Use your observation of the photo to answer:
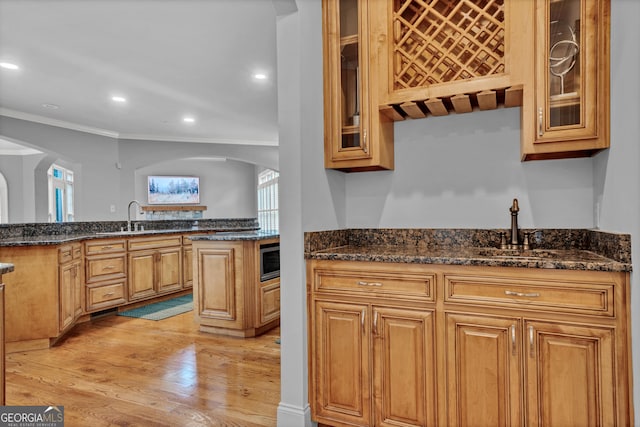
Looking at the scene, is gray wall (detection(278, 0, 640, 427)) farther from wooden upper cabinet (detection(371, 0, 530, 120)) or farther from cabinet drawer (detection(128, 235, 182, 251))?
cabinet drawer (detection(128, 235, 182, 251))

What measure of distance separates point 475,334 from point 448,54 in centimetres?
137

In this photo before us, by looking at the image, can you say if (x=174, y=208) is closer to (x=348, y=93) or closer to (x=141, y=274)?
(x=141, y=274)

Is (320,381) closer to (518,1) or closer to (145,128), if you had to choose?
(518,1)

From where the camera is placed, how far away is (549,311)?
163cm

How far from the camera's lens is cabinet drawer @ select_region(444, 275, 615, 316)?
1.56 meters

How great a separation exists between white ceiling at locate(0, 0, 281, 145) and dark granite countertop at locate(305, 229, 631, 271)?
1608 mm

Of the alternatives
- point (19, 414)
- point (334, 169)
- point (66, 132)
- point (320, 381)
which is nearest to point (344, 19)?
point (334, 169)

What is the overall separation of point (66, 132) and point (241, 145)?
2.79 meters

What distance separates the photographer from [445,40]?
6.75ft

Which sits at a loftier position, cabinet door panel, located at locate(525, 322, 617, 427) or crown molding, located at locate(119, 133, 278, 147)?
crown molding, located at locate(119, 133, 278, 147)

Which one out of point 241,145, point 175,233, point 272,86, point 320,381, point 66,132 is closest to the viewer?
point 320,381

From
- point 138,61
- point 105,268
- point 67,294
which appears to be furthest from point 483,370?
point 105,268

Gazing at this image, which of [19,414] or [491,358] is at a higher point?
[491,358]

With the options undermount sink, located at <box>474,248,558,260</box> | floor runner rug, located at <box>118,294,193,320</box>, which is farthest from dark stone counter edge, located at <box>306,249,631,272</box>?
floor runner rug, located at <box>118,294,193,320</box>
